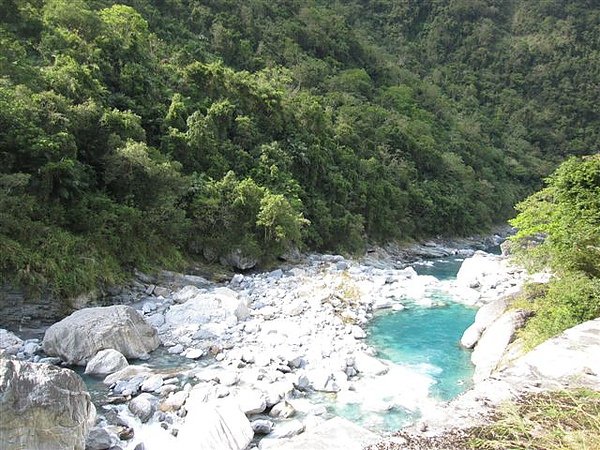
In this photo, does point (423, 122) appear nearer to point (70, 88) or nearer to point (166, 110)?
point (166, 110)

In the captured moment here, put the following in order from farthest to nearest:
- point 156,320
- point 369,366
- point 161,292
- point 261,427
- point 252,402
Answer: point 161,292, point 156,320, point 369,366, point 252,402, point 261,427

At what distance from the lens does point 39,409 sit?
18.1 feet

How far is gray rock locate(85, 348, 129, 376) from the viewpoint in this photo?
8836 mm

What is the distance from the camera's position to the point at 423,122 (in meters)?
45.1

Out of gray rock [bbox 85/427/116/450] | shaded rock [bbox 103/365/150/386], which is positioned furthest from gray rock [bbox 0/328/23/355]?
gray rock [bbox 85/427/116/450]

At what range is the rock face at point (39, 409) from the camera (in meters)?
5.33

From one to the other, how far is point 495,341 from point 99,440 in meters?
7.69

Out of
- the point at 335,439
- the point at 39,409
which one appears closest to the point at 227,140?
the point at 39,409

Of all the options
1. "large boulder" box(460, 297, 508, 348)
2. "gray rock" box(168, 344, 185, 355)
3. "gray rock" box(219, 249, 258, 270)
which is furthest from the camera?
"gray rock" box(219, 249, 258, 270)

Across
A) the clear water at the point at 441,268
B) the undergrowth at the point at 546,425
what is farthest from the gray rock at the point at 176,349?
the clear water at the point at 441,268

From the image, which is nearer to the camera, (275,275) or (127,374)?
(127,374)

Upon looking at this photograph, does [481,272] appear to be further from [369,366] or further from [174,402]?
[174,402]

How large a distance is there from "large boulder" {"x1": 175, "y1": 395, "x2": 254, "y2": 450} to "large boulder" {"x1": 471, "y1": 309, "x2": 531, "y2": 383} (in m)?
4.86

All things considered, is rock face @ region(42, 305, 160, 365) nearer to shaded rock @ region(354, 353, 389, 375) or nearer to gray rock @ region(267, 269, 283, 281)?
shaded rock @ region(354, 353, 389, 375)
